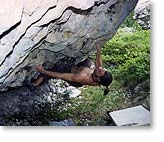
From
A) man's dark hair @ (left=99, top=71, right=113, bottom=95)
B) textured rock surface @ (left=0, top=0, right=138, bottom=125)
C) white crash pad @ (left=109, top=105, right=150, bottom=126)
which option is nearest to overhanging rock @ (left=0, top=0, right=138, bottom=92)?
textured rock surface @ (left=0, top=0, right=138, bottom=125)

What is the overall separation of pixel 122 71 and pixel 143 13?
0.93 feet

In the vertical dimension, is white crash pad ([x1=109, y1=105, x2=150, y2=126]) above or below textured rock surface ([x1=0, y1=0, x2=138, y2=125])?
below

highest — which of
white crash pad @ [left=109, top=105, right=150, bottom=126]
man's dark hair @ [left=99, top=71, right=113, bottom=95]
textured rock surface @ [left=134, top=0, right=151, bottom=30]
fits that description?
textured rock surface @ [left=134, top=0, right=151, bottom=30]

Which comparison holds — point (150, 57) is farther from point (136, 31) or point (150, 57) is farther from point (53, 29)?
point (53, 29)

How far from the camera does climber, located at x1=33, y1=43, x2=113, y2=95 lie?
88.9 inches

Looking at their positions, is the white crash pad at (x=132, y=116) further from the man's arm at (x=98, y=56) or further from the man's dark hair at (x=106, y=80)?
the man's arm at (x=98, y=56)

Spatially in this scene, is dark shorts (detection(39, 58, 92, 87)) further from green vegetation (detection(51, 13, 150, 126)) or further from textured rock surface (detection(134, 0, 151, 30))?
textured rock surface (detection(134, 0, 151, 30))

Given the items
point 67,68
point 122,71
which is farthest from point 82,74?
point 122,71

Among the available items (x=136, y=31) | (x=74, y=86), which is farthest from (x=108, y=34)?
(x=74, y=86)

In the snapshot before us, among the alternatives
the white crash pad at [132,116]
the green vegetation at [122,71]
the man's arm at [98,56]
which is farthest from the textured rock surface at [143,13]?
the white crash pad at [132,116]

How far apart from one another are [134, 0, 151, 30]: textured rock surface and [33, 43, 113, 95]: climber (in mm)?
223

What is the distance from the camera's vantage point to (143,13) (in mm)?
2240

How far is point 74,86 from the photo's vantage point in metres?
2.27

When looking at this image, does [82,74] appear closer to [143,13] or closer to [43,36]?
[43,36]
